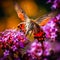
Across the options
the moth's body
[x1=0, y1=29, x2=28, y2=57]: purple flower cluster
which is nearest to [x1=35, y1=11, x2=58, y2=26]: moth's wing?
the moth's body

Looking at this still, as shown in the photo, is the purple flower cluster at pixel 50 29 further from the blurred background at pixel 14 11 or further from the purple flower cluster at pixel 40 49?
the blurred background at pixel 14 11

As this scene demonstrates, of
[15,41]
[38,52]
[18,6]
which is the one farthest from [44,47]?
[18,6]

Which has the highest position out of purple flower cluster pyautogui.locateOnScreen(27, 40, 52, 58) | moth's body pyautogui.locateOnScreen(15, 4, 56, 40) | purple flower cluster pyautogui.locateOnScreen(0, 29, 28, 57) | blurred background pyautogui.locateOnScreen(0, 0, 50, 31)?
blurred background pyautogui.locateOnScreen(0, 0, 50, 31)

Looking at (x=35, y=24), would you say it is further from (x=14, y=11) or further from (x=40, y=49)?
(x=14, y=11)

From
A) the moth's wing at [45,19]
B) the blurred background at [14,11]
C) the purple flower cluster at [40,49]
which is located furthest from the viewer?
the blurred background at [14,11]

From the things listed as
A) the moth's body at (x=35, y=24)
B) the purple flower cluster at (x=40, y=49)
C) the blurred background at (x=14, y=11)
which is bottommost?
the purple flower cluster at (x=40, y=49)

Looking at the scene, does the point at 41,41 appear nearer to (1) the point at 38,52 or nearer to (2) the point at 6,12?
(1) the point at 38,52

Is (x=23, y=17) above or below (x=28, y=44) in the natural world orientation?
above

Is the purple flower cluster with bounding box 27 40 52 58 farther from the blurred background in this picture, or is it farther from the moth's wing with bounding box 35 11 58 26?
the blurred background

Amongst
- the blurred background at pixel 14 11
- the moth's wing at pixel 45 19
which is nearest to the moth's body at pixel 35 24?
the moth's wing at pixel 45 19
